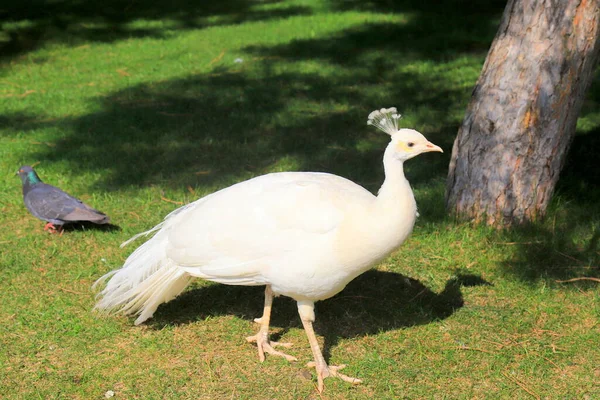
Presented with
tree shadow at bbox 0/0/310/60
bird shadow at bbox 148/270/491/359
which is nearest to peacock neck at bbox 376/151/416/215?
bird shadow at bbox 148/270/491/359

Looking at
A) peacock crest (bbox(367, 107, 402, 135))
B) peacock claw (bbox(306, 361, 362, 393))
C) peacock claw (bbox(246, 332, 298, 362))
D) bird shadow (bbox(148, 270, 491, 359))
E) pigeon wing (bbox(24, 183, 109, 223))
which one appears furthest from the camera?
pigeon wing (bbox(24, 183, 109, 223))

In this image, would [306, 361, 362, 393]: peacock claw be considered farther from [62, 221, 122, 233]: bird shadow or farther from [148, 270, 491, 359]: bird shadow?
[62, 221, 122, 233]: bird shadow

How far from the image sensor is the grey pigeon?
18.7ft

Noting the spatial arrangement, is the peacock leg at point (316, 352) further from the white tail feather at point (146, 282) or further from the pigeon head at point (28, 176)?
the pigeon head at point (28, 176)

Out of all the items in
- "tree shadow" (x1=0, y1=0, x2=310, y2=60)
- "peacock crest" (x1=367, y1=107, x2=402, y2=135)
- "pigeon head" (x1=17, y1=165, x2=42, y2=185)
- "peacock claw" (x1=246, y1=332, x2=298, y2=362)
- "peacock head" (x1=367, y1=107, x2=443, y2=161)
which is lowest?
"peacock claw" (x1=246, y1=332, x2=298, y2=362)

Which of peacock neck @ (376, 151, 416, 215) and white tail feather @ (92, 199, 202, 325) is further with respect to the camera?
white tail feather @ (92, 199, 202, 325)

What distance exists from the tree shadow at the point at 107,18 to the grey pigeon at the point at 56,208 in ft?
17.6

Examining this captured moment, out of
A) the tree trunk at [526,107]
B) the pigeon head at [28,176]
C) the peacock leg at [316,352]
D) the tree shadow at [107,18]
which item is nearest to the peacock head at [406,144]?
the peacock leg at [316,352]

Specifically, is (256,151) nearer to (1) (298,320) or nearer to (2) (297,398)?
(1) (298,320)

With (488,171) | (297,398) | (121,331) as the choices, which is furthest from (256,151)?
(297,398)

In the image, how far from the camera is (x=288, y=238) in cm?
403

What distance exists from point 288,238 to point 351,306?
115 cm

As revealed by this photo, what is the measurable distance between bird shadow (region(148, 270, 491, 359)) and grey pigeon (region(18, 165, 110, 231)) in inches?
45.7

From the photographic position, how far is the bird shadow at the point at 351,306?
4777mm
